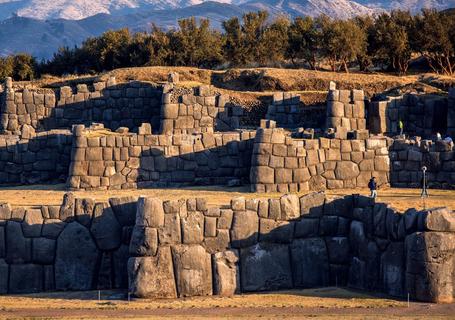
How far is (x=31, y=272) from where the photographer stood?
28203 mm

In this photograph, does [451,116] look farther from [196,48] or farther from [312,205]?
[196,48]

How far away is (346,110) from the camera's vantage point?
46.0 meters

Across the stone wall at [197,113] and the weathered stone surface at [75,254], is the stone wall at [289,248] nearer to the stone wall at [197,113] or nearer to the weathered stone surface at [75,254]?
the weathered stone surface at [75,254]

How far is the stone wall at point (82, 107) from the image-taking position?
1972 inches

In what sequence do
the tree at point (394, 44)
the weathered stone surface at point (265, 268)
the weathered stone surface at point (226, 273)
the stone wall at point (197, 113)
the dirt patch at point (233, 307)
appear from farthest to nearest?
the tree at point (394, 44), the stone wall at point (197, 113), the weathered stone surface at point (265, 268), the weathered stone surface at point (226, 273), the dirt patch at point (233, 307)

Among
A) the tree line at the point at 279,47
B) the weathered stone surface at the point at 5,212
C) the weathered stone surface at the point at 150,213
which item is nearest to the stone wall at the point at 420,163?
the weathered stone surface at the point at 150,213

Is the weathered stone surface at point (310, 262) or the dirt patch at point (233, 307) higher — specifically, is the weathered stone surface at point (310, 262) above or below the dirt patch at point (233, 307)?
above

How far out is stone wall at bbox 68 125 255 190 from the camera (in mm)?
39656

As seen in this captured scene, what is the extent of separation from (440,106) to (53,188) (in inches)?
605

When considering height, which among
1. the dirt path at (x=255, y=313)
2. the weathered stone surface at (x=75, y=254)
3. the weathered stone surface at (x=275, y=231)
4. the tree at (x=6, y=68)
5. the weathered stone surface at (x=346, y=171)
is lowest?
the dirt path at (x=255, y=313)

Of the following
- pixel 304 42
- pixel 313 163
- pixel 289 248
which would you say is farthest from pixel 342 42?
pixel 289 248

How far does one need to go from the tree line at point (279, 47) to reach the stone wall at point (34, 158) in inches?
850

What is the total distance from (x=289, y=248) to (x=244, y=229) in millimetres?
1214

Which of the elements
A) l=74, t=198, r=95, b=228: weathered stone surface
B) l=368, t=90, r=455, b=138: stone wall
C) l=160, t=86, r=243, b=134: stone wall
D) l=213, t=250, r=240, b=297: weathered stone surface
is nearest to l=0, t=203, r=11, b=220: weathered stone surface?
l=74, t=198, r=95, b=228: weathered stone surface
